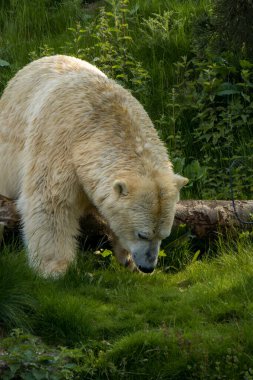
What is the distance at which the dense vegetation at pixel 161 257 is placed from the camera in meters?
5.90

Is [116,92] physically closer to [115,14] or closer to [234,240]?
[234,240]

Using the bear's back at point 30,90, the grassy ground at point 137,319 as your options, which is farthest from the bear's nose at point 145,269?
the bear's back at point 30,90

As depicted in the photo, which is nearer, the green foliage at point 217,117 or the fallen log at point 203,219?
the fallen log at point 203,219

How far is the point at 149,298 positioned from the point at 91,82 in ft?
7.10

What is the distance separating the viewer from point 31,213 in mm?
7656

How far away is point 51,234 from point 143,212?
903mm

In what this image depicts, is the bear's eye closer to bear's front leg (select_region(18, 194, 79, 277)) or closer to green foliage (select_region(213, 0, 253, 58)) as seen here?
bear's front leg (select_region(18, 194, 79, 277))

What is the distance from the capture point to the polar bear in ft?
23.7

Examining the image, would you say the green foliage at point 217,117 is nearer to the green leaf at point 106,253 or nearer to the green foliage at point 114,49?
the green foliage at point 114,49

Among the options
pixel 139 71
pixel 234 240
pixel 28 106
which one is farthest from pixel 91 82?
pixel 139 71

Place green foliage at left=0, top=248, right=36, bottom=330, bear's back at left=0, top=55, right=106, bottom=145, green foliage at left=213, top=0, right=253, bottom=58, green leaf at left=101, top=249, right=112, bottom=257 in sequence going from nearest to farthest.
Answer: green foliage at left=0, top=248, right=36, bottom=330, green leaf at left=101, top=249, right=112, bottom=257, green foliage at left=213, top=0, right=253, bottom=58, bear's back at left=0, top=55, right=106, bottom=145

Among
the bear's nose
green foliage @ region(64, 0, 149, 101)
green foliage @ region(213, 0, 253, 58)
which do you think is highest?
green foliage @ region(213, 0, 253, 58)

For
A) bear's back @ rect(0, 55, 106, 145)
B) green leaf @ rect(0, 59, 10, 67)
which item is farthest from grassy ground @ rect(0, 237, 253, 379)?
green leaf @ rect(0, 59, 10, 67)

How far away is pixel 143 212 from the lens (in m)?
7.14
